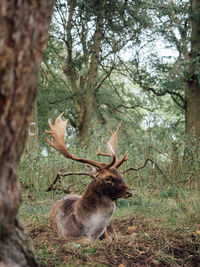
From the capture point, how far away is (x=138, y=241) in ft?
11.4

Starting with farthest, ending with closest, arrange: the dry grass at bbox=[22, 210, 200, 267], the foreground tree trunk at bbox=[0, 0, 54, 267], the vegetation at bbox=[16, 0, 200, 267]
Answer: the vegetation at bbox=[16, 0, 200, 267], the dry grass at bbox=[22, 210, 200, 267], the foreground tree trunk at bbox=[0, 0, 54, 267]

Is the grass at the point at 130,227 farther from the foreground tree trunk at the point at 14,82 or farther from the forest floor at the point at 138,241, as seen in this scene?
the foreground tree trunk at the point at 14,82

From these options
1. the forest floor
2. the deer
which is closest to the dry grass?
the forest floor

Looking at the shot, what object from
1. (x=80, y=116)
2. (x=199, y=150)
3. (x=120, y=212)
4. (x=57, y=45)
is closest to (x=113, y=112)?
(x=80, y=116)

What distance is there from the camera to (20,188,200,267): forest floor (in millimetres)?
2885

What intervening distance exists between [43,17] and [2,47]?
0.29 m

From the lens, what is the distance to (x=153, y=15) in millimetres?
13688

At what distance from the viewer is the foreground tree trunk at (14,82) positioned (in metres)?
1.52

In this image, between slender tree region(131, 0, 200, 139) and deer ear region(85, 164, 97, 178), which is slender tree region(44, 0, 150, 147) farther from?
deer ear region(85, 164, 97, 178)

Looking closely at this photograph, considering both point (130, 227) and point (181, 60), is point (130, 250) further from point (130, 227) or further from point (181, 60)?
point (181, 60)

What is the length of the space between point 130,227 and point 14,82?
333 cm

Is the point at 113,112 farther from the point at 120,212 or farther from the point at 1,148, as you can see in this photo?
the point at 1,148

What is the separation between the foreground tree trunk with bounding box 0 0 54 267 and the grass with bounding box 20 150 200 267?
3.49 ft

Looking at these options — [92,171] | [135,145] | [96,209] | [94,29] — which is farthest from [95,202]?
[94,29]
